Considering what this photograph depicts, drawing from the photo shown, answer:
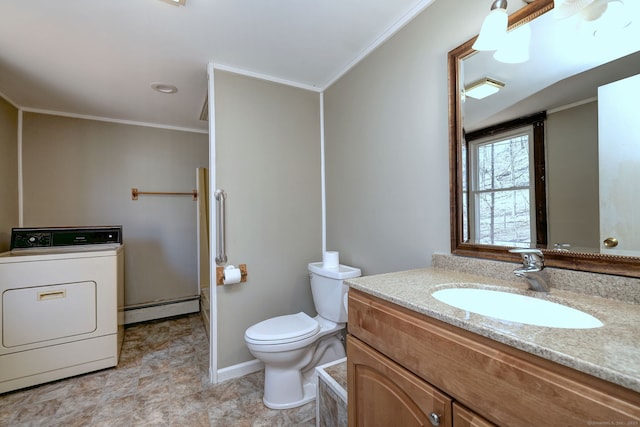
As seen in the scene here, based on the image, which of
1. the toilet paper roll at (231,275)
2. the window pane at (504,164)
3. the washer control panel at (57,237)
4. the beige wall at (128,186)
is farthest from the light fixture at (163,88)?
the window pane at (504,164)

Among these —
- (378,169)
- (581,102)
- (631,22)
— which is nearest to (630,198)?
(581,102)

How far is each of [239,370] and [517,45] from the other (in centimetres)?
244

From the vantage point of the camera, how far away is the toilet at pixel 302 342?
1626mm

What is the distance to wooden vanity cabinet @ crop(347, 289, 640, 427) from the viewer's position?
0.48 meters

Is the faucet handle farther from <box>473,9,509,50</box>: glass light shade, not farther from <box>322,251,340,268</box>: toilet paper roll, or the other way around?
<box>322,251,340,268</box>: toilet paper roll

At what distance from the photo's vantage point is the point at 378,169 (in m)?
1.76

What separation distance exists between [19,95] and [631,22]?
12.5 ft

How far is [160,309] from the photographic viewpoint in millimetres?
3098

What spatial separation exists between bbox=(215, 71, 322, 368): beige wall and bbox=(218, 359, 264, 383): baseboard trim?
3 centimetres

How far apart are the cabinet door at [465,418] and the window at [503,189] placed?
68 centimetres

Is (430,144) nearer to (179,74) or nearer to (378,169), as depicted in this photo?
(378,169)

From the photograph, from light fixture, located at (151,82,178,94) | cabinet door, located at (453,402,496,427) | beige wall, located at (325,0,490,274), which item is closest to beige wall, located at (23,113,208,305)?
light fixture, located at (151,82,178,94)

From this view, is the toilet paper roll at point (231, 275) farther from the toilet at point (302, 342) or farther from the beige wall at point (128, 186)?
the beige wall at point (128, 186)

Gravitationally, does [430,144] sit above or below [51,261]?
above
